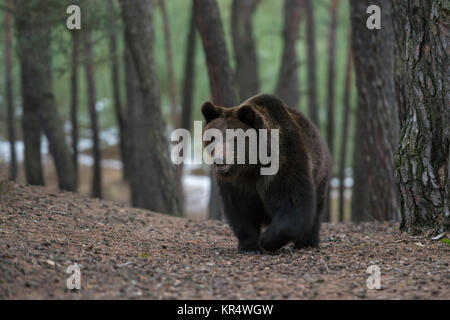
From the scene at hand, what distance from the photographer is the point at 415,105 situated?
24.3 ft

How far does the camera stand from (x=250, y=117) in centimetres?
689

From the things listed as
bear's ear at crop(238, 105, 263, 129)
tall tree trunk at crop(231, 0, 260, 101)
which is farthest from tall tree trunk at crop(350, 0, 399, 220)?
tall tree trunk at crop(231, 0, 260, 101)

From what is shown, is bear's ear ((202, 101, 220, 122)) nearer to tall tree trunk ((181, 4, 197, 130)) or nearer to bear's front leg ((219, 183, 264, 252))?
bear's front leg ((219, 183, 264, 252))

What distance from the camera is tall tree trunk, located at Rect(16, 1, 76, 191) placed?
13.0m

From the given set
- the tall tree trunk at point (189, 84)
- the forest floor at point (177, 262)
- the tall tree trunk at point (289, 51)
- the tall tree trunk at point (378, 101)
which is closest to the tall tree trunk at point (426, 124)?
the forest floor at point (177, 262)

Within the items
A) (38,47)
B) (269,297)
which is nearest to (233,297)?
(269,297)

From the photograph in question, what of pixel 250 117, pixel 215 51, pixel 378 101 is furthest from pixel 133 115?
pixel 250 117

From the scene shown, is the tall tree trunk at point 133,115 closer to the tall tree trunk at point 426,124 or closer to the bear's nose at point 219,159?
the bear's nose at point 219,159

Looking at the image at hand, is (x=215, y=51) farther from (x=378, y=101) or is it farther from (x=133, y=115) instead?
(x=133, y=115)

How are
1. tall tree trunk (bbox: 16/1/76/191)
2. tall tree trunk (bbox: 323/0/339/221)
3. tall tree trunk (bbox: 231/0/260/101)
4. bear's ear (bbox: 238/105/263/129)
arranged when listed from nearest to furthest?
bear's ear (bbox: 238/105/263/129), tall tree trunk (bbox: 16/1/76/191), tall tree trunk (bbox: 231/0/260/101), tall tree trunk (bbox: 323/0/339/221)

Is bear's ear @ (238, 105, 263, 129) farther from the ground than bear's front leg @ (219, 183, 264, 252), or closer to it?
farther from the ground

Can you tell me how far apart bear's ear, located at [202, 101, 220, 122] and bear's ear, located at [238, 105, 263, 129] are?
329 millimetres

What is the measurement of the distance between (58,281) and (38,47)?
918cm

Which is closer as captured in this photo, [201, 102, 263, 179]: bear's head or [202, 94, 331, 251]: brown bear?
[201, 102, 263, 179]: bear's head
